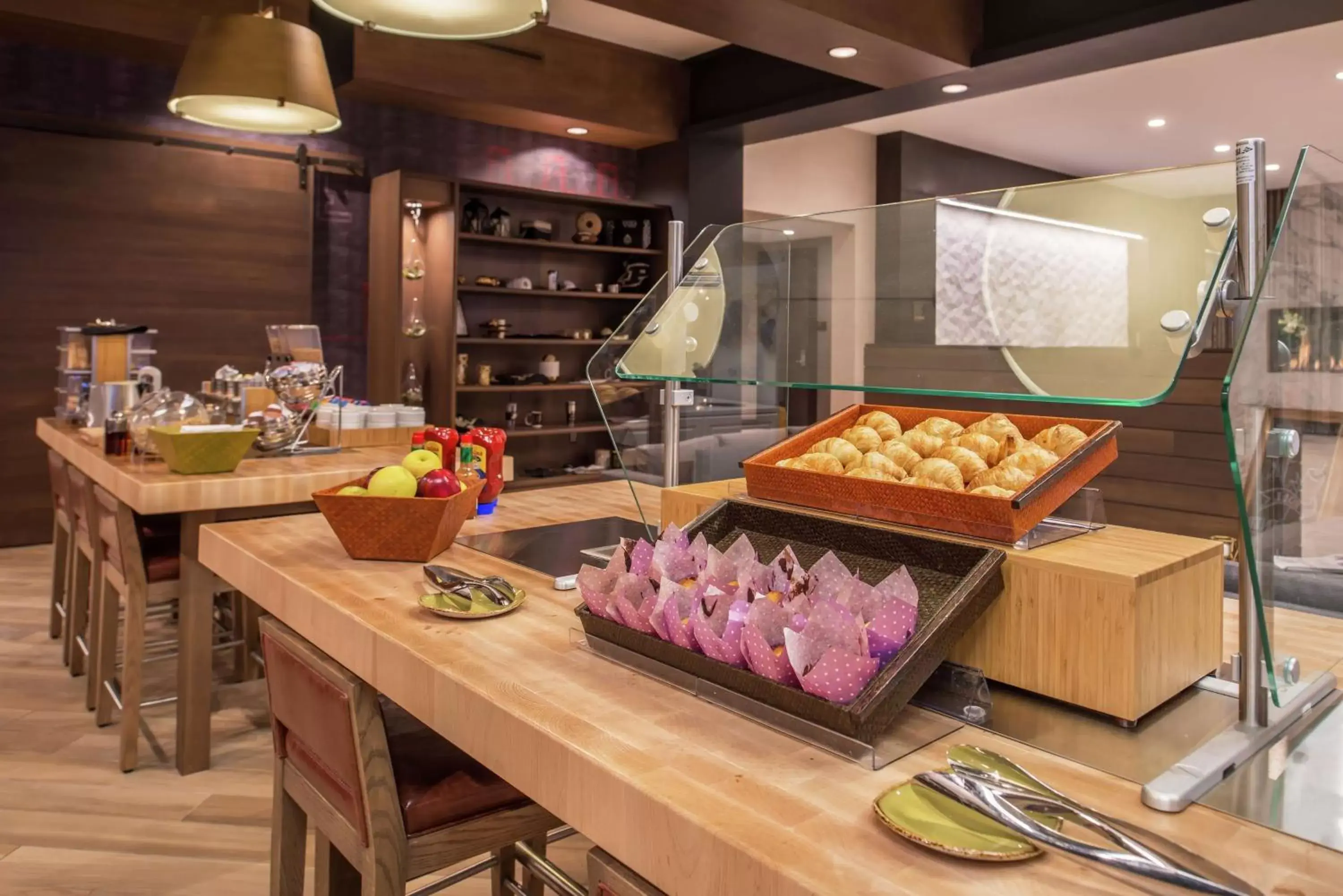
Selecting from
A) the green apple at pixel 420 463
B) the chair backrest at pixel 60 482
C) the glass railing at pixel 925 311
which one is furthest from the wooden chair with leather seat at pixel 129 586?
the glass railing at pixel 925 311

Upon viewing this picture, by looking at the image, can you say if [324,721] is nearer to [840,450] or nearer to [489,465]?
[840,450]

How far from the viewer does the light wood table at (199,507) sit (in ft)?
8.11

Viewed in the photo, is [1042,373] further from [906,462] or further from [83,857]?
[83,857]

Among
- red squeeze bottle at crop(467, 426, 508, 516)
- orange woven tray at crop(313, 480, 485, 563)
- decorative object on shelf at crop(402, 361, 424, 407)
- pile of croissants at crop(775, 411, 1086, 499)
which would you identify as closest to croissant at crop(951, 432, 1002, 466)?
pile of croissants at crop(775, 411, 1086, 499)

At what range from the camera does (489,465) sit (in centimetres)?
226

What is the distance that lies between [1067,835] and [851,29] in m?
4.42

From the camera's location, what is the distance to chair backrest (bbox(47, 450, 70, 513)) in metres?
3.42

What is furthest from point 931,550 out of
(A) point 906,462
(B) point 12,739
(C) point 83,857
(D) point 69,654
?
(D) point 69,654

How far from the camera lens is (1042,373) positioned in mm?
1076

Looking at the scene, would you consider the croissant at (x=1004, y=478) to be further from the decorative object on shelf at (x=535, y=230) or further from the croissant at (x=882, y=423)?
the decorative object on shelf at (x=535, y=230)

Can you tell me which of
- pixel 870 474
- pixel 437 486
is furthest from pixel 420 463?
pixel 870 474

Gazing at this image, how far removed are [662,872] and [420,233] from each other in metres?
5.77

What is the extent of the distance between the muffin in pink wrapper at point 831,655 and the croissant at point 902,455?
1.23ft

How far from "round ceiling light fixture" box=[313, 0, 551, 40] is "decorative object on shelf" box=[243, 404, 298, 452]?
1.36 metres
